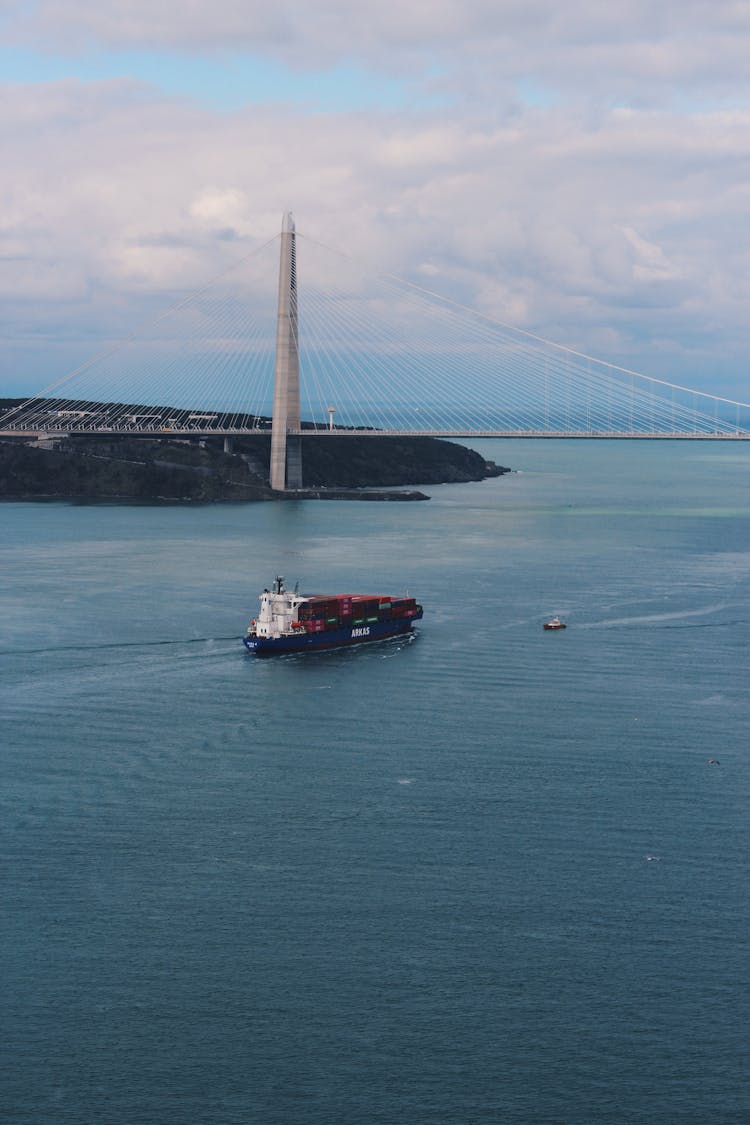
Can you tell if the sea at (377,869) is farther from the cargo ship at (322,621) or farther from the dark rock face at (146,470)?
the dark rock face at (146,470)

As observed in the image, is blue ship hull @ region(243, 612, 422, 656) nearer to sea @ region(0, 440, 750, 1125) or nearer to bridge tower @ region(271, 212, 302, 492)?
sea @ region(0, 440, 750, 1125)

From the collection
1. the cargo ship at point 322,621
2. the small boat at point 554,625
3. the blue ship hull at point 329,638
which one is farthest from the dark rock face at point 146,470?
the small boat at point 554,625

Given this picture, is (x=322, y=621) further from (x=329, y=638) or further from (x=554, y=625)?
(x=554, y=625)

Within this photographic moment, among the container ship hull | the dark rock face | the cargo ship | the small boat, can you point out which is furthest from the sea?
the dark rock face

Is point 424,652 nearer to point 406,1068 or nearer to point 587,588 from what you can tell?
point 587,588

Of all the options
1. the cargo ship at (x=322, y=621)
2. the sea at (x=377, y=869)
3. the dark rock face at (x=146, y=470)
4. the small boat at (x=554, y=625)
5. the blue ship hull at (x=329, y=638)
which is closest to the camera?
the sea at (x=377, y=869)

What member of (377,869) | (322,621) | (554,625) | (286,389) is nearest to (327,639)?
(322,621)

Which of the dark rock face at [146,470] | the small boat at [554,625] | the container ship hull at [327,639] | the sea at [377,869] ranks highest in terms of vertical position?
the dark rock face at [146,470]

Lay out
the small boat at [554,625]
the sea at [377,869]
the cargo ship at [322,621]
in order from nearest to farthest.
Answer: the sea at [377,869] < the cargo ship at [322,621] < the small boat at [554,625]
